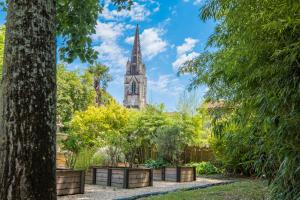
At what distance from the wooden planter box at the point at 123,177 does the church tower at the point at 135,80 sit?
57.0 metres

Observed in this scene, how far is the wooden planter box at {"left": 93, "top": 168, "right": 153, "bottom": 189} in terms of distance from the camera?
22.5 ft

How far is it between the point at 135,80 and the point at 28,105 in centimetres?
6417

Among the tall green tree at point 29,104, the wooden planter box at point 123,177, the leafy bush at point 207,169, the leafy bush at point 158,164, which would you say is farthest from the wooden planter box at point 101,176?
the tall green tree at point 29,104

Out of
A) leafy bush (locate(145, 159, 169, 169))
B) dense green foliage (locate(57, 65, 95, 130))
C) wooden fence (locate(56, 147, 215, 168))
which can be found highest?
dense green foliage (locate(57, 65, 95, 130))

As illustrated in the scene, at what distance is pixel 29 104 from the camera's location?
1968mm

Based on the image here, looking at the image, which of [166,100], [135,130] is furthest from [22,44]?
[166,100]

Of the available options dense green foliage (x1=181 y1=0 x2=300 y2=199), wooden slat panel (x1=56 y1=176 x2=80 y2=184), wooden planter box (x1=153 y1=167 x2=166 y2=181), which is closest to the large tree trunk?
dense green foliage (x1=181 y1=0 x2=300 y2=199)

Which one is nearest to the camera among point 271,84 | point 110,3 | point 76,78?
point 271,84

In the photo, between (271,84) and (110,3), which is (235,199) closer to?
(271,84)

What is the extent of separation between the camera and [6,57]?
6.75 feet

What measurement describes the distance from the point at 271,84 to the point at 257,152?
0.82m

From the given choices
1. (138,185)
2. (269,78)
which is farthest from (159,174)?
(269,78)

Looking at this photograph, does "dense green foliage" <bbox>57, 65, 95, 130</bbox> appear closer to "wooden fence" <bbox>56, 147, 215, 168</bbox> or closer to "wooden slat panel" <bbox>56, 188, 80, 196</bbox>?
"wooden fence" <bbox>56, 147, 215, 168</bbox>

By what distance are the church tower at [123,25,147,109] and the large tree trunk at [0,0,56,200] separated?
2451 inches
